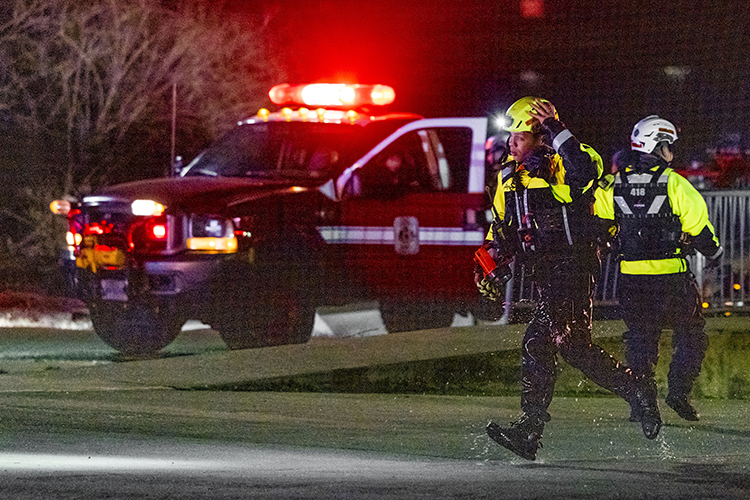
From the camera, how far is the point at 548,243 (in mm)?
6262

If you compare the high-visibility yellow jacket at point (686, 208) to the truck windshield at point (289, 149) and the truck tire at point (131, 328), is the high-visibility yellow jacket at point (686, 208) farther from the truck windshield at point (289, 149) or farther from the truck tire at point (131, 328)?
the truck tire at point (131, 328)

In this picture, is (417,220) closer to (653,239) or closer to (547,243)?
(653,239)

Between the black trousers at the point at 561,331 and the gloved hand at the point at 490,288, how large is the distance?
0.64 ft

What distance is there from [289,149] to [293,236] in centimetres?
101

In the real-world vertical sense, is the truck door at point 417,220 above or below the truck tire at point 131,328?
above

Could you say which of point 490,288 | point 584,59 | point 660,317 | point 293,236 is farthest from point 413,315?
point 584,59

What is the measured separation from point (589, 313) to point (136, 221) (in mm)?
4503

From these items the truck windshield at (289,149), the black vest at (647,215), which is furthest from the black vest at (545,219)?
the truck windshield at (289,149)

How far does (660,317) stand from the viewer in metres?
7.20

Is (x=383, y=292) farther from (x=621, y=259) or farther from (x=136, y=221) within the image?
(x=621, y=259)

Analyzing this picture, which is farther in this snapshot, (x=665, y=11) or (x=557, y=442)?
(x=665, y=11)

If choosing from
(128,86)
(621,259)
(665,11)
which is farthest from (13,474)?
(128,86)

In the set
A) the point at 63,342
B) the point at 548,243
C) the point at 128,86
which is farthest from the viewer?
the point at 128,86

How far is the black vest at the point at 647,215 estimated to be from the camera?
6.88 meters
